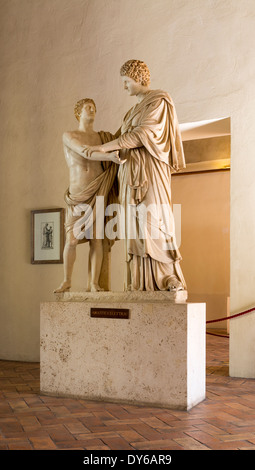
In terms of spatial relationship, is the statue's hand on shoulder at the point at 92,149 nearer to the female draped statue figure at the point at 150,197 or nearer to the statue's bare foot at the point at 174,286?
the female draped statue figure at the point at 150,197

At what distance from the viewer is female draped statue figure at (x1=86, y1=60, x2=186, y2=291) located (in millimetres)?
4520

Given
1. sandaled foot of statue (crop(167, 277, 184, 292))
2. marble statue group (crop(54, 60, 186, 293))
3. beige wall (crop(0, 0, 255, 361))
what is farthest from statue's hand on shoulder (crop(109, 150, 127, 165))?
beige wall (crop(0, 0, 255, 361))

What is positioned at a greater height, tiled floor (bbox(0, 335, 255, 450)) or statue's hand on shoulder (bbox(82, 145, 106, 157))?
statue's hand on shoulder (bbox(82, 145, 106, 157))

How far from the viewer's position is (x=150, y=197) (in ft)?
14.9

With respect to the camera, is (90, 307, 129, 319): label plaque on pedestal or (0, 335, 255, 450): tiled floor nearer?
(0, 335, 255, 450): tiled floor

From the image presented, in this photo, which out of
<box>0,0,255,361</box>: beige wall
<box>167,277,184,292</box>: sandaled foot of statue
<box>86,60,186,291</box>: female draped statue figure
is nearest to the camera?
<box>167,277,184,292</box>: sandaled foot of statue

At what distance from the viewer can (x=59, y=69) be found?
7.36 metres

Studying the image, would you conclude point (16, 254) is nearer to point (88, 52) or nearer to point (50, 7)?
point (88, 52)

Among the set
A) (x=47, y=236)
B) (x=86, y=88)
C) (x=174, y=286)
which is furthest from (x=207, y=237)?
(x=174, y=286)

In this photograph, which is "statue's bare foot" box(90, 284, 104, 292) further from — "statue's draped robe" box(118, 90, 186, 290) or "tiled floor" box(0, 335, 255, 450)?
"tiled floor" box(0, 335, 255, 450)

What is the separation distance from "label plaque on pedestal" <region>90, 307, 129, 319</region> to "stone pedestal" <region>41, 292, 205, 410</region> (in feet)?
0.05

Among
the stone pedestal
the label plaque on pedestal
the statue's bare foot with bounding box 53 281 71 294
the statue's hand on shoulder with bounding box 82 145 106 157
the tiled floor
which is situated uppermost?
the statue's hand on shoulder with bounding box 82 145 106 157

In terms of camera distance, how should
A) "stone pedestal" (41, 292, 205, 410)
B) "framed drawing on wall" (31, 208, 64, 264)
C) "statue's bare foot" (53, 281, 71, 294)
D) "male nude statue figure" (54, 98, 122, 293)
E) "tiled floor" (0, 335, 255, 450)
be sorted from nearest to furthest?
"tiled floor" (0, 335, 255, 450), "stone pedestal" (41, 292, 205, 410), "male nude statue figure" (54, 98, 122, 293), "statue's bare foot" (53, 281, 71, 294), "framed drawing on wall" (31, 208, 64, 264)
